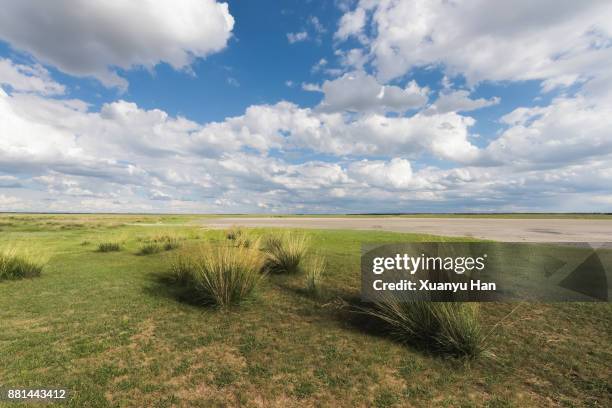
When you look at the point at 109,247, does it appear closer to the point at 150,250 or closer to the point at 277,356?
the point at 150,250

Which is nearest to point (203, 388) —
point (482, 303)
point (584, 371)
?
point (584, 371)

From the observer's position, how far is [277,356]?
197 inches

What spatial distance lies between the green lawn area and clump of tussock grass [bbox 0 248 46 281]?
80.2 inches

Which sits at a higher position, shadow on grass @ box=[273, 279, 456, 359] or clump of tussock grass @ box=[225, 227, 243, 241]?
clump of tussock grass @ box=[225, 227, 243, 241]

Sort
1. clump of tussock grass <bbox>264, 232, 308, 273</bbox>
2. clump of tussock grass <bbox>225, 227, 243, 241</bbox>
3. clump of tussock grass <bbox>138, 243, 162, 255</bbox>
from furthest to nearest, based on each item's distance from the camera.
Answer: clump of tussock grass <bbox>225, 227, 243, 241</bbox>, clump of tussock grass <bbox>138, 243, 162, 255</bbox>, clump of tussock grass <bbox>264, 232, 308, 273</bbox>

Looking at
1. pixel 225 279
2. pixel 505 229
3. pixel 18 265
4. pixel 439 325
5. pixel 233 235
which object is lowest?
pixel 439 325

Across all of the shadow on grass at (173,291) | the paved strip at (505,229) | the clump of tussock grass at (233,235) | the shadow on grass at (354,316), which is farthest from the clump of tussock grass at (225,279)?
the paved strip at (505,229)

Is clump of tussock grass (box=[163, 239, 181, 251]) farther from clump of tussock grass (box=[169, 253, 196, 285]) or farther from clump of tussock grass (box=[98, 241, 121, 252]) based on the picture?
clump of tussock grass (box=[169, 253, 196, 285])

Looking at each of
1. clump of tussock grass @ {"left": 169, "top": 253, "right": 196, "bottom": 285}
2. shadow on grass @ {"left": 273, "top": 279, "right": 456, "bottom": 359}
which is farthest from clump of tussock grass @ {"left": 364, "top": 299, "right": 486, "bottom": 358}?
clump of tussock grass @ {"left": 169, "top": 253, "right": 196, "bottom": 285}

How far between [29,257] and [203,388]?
9837 millimetres

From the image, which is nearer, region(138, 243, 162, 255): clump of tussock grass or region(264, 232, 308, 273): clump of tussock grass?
region(264, 232, 308, 273): clump of tussock grass

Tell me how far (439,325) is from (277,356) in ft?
9.64

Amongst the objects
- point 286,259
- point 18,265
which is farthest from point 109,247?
point 286,259

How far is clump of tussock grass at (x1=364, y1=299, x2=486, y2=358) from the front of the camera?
16.5 feet
